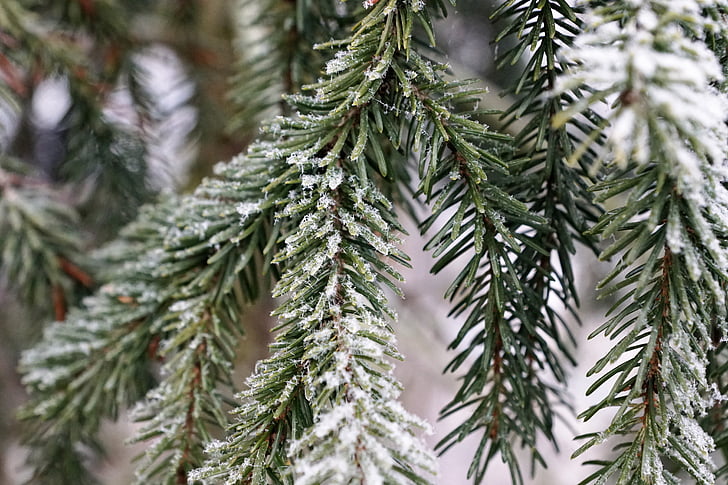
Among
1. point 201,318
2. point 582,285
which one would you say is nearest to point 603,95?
point 201,318

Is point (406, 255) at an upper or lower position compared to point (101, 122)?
lower

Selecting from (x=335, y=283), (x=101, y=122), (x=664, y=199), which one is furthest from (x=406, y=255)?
(x=101, y=122)

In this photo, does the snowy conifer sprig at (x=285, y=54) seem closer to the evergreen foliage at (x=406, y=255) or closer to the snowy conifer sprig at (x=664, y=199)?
the evergreen foliage at (x=406, y=255)

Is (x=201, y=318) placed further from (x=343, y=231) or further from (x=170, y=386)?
(x=343, y=231)

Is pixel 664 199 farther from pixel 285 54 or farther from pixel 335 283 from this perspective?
pixel 285 54

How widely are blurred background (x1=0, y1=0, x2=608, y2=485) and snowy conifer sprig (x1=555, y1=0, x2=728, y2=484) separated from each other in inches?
7.4

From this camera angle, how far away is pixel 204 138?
39.3 inches

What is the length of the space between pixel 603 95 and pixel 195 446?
38 centimetres

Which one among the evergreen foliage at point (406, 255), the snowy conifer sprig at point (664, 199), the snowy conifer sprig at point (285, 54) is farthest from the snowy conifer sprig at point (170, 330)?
the snowy conifer sprig at point (664, 199)

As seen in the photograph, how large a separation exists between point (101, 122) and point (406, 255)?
613mm

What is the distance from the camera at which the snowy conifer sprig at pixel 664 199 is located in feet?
0.73

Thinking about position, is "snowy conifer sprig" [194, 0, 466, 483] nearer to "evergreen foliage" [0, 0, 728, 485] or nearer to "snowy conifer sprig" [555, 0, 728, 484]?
"evergreen foliage" [0, 0, 728, 485]

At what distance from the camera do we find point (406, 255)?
0.34 m

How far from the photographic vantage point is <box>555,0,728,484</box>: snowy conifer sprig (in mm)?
223
